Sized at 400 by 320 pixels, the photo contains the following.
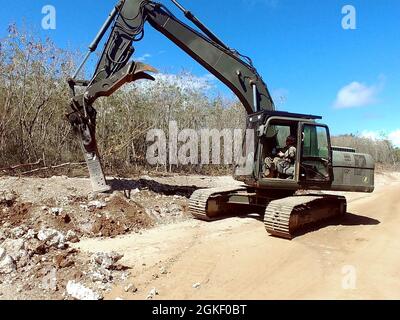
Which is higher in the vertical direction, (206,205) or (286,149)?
(286,149)

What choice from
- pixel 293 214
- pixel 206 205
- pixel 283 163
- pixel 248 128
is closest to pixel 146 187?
pixel 206 205

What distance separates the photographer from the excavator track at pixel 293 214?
21.4 ft

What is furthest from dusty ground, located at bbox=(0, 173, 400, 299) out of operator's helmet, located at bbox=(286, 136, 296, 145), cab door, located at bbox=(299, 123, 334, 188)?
operator's helmet, located at bbox=(286, 136, 296, 145)

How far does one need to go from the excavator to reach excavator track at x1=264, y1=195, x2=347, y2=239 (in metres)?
0.04

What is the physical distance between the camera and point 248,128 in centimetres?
788

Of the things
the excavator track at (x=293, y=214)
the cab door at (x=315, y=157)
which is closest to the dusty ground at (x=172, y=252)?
the excavator track at (x=293, y=214)

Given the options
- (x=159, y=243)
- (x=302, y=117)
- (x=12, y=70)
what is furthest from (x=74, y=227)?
(x=12, y=70)

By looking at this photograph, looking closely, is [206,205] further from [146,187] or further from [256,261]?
[256,261]

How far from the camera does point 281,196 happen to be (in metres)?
8.18

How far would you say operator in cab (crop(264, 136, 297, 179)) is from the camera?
7414 mm

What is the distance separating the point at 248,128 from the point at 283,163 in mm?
1046

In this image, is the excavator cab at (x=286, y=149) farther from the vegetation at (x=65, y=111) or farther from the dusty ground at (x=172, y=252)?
the vegetation at (x=65, y=111)

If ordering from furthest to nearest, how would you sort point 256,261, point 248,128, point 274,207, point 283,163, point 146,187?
point 146,187 < point 248,128 < point 283,163 < point 274,207 < point 256,261
